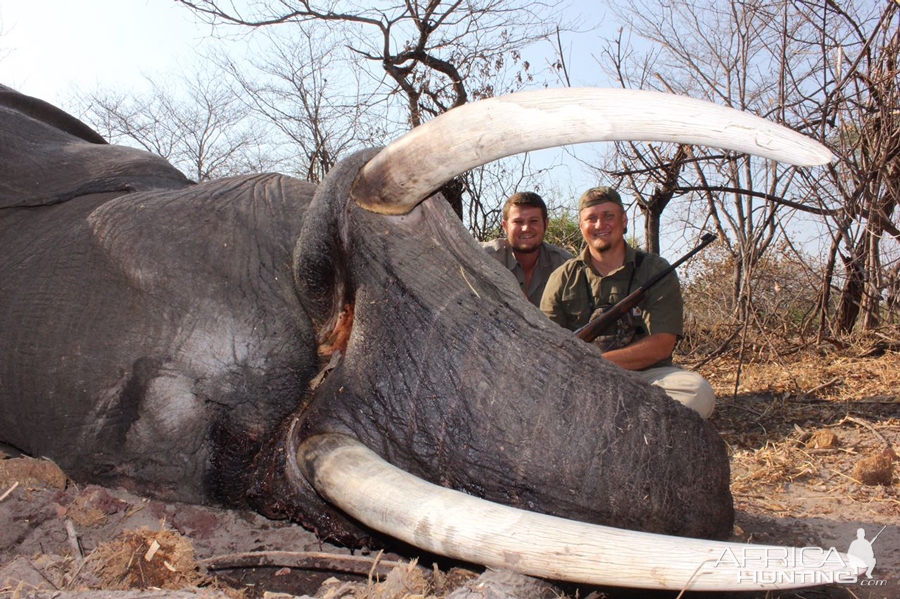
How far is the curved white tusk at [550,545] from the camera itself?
1259 millimetres

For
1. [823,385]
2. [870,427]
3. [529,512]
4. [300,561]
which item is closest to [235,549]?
[300,561]

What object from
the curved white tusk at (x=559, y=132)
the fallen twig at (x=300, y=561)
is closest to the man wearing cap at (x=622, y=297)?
the fallen twig at (x=300, y=561)

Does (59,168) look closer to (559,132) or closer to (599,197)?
(559,132)

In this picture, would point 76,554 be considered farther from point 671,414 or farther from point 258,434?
point 671,414

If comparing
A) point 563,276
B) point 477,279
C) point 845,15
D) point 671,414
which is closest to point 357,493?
point 477,279

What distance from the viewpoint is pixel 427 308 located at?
175cm

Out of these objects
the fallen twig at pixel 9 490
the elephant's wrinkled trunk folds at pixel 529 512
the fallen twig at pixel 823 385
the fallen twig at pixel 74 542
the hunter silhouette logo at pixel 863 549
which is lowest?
the hunter silhouette logo at pixel 863 549

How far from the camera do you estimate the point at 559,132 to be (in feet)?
4.76

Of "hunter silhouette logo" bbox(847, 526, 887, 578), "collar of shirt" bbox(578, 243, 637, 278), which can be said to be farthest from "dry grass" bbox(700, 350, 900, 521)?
"collar of shirt" bbox(578, 243, 637, 278)

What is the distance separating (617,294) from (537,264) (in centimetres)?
109

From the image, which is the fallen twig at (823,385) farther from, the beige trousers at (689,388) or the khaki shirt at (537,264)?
the khaki shirt at (537,264)

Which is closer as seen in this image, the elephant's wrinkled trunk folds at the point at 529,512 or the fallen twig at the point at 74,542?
the elephant's wrinkled trunk folds at the point at 529,512

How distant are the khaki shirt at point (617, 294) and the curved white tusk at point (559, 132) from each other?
8.03ft

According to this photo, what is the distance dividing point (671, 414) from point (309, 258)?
929 millimetres
